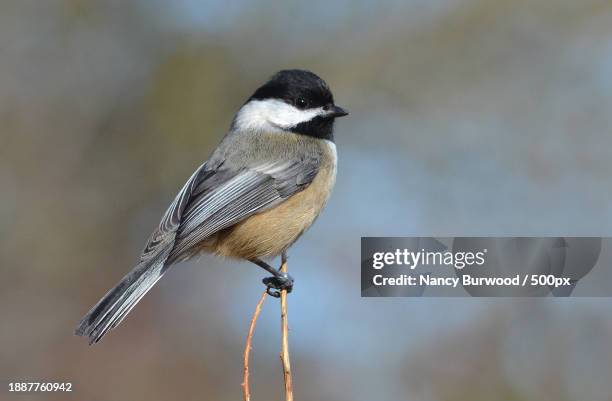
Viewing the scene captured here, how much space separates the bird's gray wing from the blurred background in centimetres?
117

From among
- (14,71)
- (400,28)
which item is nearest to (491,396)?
(400,28)

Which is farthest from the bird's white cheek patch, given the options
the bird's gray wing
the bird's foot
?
the bird's foot

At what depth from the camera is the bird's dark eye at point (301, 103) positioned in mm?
3123

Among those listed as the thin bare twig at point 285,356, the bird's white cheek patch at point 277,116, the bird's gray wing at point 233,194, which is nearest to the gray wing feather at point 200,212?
the bird's gray wing at point 233,194

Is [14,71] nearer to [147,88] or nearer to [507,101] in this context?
[147,88]

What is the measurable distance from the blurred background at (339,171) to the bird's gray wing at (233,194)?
3.84 ft

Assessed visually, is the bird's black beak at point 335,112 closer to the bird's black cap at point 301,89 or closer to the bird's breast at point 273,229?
the bird's black cap at point 301,89

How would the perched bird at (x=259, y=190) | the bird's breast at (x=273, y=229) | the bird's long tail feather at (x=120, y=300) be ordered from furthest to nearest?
the bird's breast at (x=273, y=229) → the perched bird at (x=259, y=190) → the bird's long tail feather at (x=120, y=300)

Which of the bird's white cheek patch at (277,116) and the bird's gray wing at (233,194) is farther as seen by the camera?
the bird's white cheek patch at (277,116)

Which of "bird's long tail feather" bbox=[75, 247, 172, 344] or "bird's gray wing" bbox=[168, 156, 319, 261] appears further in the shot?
"bird's gray wing" bbox=[168, 156, 319, 261]

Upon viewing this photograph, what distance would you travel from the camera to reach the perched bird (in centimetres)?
271

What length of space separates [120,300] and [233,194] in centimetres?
60

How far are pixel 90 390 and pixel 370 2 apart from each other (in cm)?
314

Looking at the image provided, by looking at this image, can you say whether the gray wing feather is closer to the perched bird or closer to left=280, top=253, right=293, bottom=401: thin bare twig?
the perched bird
